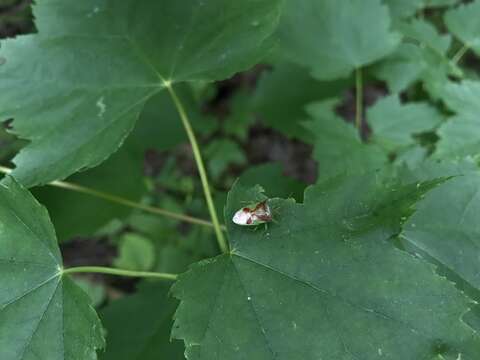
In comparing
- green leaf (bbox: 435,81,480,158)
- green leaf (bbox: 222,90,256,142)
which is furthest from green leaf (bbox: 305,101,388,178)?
green leaf (bbox: 222,90,256,142)

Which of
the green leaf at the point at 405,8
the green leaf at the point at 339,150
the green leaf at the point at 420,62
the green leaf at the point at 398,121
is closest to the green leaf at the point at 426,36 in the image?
the green leaf at the point at 420,62

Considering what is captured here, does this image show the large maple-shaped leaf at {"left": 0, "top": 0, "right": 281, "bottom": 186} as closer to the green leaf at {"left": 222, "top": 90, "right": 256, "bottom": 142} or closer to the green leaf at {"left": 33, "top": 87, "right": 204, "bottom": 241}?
the green leaf at {"left": 33, "top": 87, "right": 204, "bottom": 241}

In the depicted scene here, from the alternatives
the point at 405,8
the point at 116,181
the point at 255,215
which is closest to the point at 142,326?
the point at 116,181

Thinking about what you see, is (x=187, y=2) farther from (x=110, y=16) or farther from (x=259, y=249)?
(x=259, y=249)

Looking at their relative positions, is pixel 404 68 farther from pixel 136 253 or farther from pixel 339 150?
pixel 136 253

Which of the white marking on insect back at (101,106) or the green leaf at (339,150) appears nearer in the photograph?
the white marking on insect back at (101,106)

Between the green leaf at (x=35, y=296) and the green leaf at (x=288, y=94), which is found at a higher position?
the green leaf at (x=35, y=296)

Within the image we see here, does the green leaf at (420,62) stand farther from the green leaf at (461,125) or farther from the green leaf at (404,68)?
the green leaf at (461,125)
